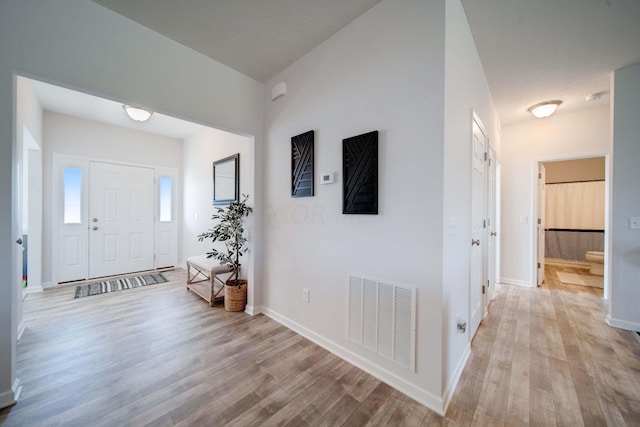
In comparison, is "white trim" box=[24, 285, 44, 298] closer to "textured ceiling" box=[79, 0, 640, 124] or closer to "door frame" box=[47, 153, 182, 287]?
"door frame" box=[47, 153, 182, 287]

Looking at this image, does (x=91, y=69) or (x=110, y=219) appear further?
(x=110, y=219)

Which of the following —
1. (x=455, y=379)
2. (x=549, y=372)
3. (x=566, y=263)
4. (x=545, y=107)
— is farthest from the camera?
(x=566, y=263)

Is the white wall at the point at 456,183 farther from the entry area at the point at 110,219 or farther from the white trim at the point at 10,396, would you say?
the entry area at the point at 110,219

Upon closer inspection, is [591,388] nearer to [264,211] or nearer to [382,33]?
[382,33]

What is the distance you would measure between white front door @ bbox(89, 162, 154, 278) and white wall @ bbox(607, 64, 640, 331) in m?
6.97

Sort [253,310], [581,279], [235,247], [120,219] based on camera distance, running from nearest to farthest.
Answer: [253,310], [235,247], [581,279], [120,219]

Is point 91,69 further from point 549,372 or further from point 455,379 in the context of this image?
point 549,372

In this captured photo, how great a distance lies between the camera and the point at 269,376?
1768 millimetres

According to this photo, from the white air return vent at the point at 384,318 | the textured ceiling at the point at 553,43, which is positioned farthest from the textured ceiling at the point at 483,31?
the white air return vent at the point at 384,318

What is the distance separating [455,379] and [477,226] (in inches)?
54.7

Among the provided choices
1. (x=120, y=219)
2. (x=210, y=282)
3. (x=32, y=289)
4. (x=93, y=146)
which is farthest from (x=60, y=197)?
(x=210, y=282)

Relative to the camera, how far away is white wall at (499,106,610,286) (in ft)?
11.3

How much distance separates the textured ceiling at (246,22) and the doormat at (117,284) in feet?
11.9

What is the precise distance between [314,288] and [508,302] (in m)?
2.85
